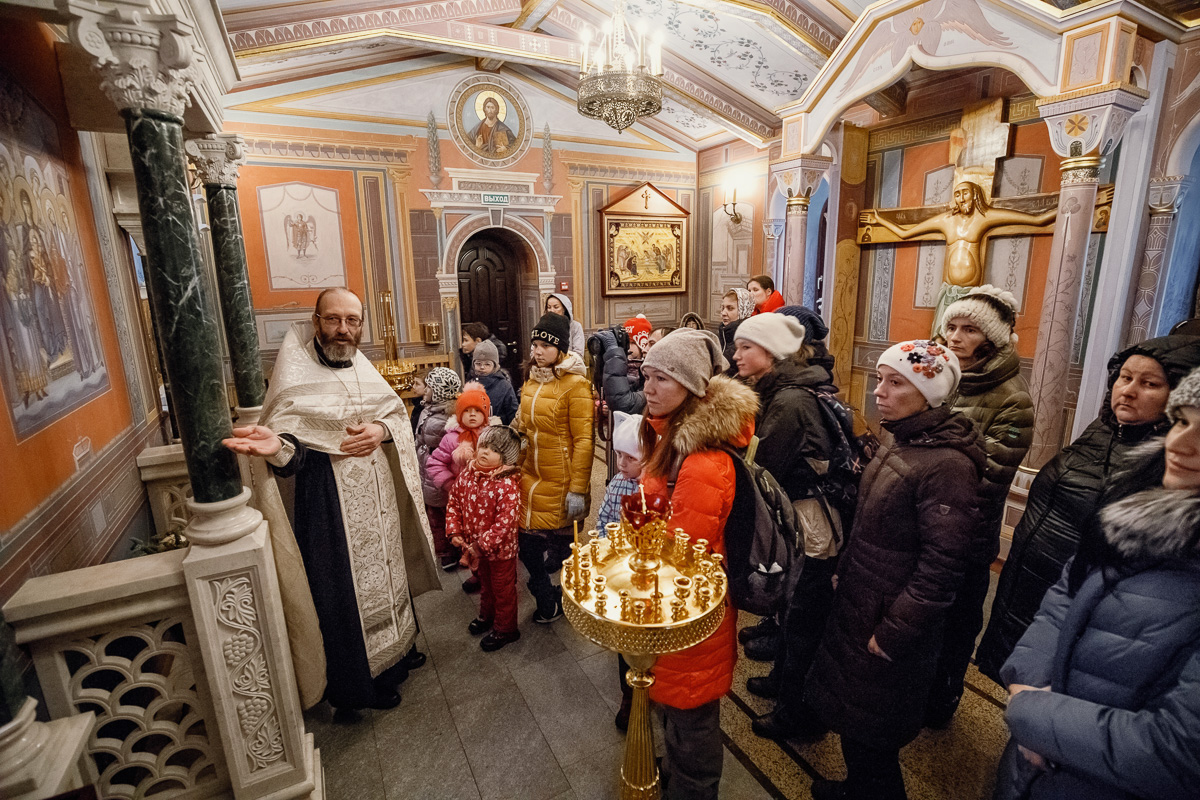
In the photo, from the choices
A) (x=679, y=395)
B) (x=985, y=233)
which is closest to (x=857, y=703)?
(x=679, y=395)

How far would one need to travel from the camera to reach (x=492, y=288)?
9.04 m

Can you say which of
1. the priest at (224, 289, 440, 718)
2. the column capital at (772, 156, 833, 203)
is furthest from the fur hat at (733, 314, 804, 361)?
the column capital at (772, 156, 833, 203)

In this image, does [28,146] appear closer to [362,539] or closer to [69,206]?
[69,206]

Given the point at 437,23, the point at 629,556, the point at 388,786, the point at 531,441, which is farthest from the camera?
the point at 437,23

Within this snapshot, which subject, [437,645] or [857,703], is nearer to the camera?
[857,703]

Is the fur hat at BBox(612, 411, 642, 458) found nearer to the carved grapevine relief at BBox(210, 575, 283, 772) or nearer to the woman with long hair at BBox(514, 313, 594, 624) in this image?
the woman with long hair at BBox(514, 313, 594, 624)

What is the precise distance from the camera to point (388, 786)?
96.9 inches

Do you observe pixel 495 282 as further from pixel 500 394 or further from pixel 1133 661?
pixel 1133 661

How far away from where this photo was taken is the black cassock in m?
2.64

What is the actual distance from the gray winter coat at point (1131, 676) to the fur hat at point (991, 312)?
1518mm

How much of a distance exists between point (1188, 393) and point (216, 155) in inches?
157

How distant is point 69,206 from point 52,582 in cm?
185

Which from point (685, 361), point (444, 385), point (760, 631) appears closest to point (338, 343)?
point (444, 385)

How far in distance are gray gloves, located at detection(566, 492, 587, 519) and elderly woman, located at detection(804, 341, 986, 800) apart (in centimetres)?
152
